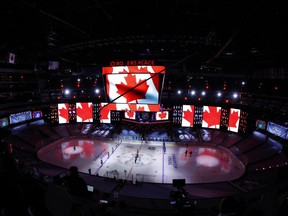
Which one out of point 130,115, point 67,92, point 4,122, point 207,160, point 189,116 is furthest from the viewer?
point 67,92

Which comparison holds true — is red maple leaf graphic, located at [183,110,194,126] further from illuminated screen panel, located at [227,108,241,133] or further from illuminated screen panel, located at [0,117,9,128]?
illuminated screen panel, located at [0,117,9,128]

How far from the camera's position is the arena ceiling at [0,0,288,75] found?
816cm

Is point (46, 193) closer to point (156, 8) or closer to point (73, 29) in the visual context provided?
point (156, 8)

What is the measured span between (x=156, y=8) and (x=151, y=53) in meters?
6.46

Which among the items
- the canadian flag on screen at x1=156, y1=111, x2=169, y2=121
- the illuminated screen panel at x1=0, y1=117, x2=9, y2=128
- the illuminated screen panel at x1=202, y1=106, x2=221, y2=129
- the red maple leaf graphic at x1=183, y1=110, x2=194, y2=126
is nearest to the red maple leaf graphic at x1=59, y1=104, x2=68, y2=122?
the illuminated screen panel at x1=0, y1=117, x2=9, y2=128

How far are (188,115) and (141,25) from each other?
54.2 ft

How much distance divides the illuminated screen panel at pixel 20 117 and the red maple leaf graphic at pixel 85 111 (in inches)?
230

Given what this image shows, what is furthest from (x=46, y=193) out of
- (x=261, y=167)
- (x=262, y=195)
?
(x=261, y=167)

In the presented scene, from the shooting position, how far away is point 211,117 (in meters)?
23.5

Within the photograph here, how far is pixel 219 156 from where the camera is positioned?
19.4 m

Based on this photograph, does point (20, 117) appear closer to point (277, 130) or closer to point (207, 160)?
point (207, 160)

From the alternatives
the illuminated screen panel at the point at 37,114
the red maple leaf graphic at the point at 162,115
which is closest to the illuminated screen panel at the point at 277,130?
the red maple leaf graphic at the point at 162,115

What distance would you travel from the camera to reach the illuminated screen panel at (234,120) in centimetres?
2183

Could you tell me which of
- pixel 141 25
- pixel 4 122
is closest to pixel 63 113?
pixel 4 122
